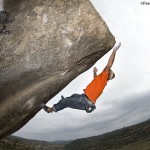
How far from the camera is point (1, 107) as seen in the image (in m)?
12.1

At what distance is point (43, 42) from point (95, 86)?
2670 millimetres

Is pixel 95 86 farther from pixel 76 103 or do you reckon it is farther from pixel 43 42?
pixel 43 42

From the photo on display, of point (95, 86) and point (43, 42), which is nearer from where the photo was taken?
point (95, 86)

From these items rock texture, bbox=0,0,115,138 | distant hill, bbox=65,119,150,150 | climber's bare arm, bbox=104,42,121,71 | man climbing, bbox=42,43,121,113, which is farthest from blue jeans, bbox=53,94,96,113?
distant hill, bbox=65,119,150,150

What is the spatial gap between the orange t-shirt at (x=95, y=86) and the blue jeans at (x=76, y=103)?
241 mm

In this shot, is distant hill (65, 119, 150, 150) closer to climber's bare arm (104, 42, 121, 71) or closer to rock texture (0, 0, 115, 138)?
rock texture (0, 0, 115, 138)

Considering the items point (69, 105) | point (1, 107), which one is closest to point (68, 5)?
point (69, 105)

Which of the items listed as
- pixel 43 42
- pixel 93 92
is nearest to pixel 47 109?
pixel 93 92

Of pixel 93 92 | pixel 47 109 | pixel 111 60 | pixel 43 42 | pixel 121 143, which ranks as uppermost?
pixel 121 143

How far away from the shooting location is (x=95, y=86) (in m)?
11.0

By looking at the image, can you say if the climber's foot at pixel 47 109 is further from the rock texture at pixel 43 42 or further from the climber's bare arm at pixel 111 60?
the climber's bare arm at pixel 111 60

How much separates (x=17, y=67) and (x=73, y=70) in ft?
7.54

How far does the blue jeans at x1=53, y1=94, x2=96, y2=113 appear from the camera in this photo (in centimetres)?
1123

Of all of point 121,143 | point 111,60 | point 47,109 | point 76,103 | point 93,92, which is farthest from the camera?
point 121,143
